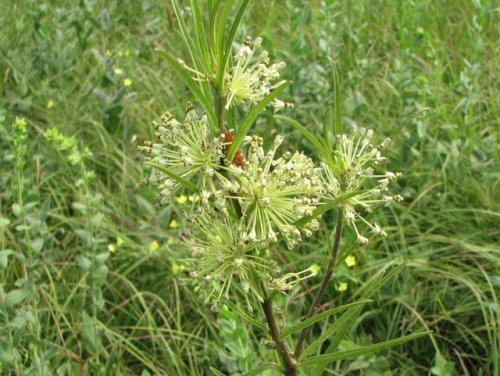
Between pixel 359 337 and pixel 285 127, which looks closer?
pixel 359 337

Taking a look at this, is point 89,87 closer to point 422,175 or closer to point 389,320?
point 422,175

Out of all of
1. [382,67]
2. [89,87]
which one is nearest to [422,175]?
[382,67]

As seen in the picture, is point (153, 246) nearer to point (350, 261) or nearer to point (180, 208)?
point (180, 208)

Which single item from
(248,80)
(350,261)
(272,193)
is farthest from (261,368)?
(350,261)

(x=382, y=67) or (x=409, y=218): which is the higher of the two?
(x=382, y=67)

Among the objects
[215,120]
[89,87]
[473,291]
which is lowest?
[473,291]

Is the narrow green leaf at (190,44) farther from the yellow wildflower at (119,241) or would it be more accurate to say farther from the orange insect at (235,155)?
the yellow wildflower at (119,241)

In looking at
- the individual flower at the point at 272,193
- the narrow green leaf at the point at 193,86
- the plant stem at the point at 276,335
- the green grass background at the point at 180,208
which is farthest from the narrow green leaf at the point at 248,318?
the green grass background at the point at 180,208

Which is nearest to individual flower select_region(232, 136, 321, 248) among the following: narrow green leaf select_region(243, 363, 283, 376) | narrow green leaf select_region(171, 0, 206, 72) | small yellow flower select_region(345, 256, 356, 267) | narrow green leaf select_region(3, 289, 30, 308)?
narrow green leaf select_region(171, 0, 206, 72)
